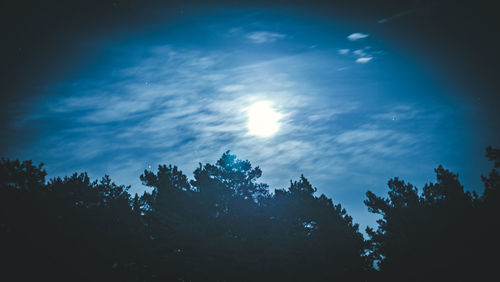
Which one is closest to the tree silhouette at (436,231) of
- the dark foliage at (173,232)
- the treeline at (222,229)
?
the treeline at (222,229)

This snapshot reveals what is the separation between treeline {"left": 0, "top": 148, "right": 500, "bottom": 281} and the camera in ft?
44.2

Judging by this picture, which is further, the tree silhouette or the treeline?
the treeline

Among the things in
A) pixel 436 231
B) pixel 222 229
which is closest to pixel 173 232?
pixel 222 229

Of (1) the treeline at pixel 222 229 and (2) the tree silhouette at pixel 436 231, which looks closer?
(2) the tree silhouette at pixel 436 231

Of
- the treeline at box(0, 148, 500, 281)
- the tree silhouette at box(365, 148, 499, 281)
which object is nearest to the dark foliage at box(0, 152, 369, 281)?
the treeline at box(0, 148, 500, 281)

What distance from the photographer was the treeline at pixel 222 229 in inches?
530

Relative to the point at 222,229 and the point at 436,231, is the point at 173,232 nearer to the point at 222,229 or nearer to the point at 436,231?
the point at 222,229

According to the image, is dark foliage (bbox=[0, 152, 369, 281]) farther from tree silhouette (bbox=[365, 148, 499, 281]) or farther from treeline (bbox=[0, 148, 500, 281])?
tree silhouette (bbox=[365, 148, 499, 281])

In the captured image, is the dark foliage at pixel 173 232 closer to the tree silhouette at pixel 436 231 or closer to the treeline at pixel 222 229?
the treeline at pixel 222 229

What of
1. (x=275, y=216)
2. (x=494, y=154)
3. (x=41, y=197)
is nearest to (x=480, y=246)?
(x=494, y=154)

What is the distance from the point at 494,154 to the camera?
53.5 ft

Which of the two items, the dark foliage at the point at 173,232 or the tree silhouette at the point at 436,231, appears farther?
the dark foliage at the point at 173,232

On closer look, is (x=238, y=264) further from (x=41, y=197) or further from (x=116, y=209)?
(x=41, y=197)

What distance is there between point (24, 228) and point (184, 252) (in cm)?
930
